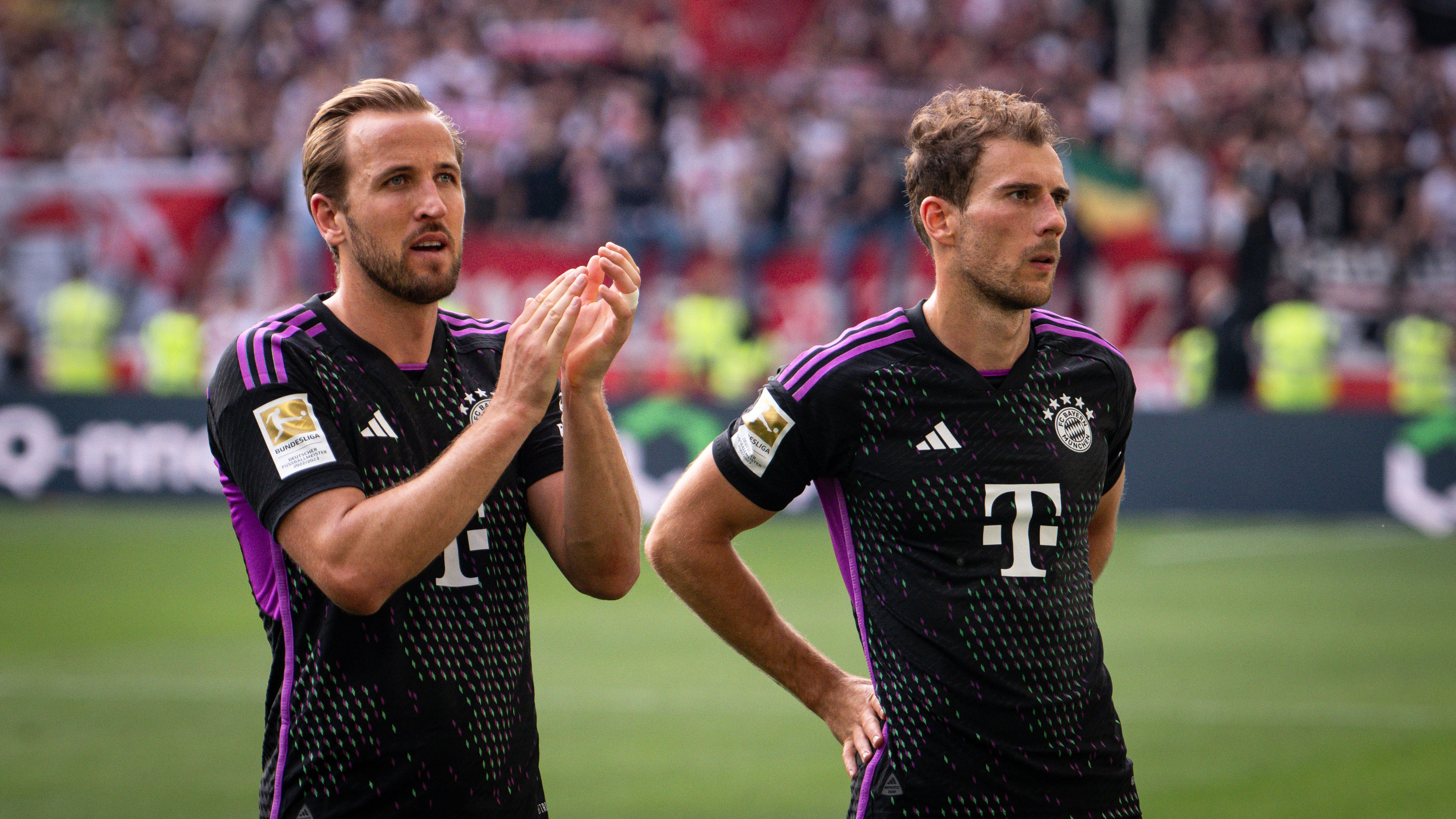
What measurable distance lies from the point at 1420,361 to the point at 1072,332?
13636 millimetres

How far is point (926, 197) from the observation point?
3406 millimetres

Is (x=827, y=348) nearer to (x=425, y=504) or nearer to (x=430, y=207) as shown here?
(x=430, y=207)

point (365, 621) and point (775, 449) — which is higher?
point (775, 449)

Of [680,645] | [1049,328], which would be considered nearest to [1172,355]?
[680,645]

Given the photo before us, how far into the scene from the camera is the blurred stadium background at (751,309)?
7695 mm

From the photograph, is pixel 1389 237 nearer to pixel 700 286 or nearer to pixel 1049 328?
pixel 700 286

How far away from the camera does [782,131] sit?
2017cm

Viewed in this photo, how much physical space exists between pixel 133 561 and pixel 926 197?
34.2 feet

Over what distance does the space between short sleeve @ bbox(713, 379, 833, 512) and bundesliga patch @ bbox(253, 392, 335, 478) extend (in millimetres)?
858

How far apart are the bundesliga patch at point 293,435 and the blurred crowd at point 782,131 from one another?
13960 millimetres

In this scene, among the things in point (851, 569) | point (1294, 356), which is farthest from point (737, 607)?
point (1294, 356)

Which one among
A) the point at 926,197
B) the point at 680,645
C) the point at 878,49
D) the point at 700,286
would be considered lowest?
the point at 680,645

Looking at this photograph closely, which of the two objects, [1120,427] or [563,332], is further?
[1120,427]

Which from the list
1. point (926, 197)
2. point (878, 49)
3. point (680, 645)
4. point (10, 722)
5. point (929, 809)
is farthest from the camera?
point (878, 49)
